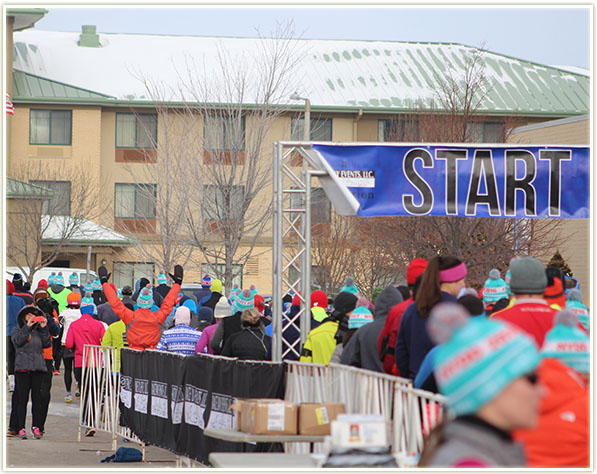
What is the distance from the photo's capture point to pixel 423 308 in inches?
291

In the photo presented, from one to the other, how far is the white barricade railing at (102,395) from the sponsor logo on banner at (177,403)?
162cm

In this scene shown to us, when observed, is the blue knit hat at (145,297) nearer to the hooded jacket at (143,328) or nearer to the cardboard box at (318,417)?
the hooded jacket at (143,328)

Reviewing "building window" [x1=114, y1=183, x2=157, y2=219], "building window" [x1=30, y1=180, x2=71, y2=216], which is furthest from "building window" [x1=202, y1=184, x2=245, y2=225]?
"building window" [x1=114, y1=183, x2=157, y2=219]

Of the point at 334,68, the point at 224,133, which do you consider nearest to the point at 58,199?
the point at 224,133

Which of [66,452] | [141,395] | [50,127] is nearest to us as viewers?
[141,395]

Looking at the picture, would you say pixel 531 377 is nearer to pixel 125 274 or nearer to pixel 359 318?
pixel 359 318

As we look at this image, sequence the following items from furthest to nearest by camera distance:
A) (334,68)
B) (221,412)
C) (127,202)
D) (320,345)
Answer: (334,68) < (127,202) < (320,345) < (221,412)

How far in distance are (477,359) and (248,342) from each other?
316 inches

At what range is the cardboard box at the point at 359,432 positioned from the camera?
599 cm

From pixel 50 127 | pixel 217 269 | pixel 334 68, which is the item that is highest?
pixel 334 68

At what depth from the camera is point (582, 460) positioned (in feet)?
14.2

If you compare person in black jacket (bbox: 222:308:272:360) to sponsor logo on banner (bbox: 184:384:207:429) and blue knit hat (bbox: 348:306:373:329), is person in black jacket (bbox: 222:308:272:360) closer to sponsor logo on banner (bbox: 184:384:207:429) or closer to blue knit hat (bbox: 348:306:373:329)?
sponsor logo on banner (bbox: 184:384:207:429)

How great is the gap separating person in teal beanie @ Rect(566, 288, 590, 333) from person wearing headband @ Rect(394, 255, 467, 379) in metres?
0.99

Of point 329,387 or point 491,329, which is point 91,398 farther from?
point 491,329
